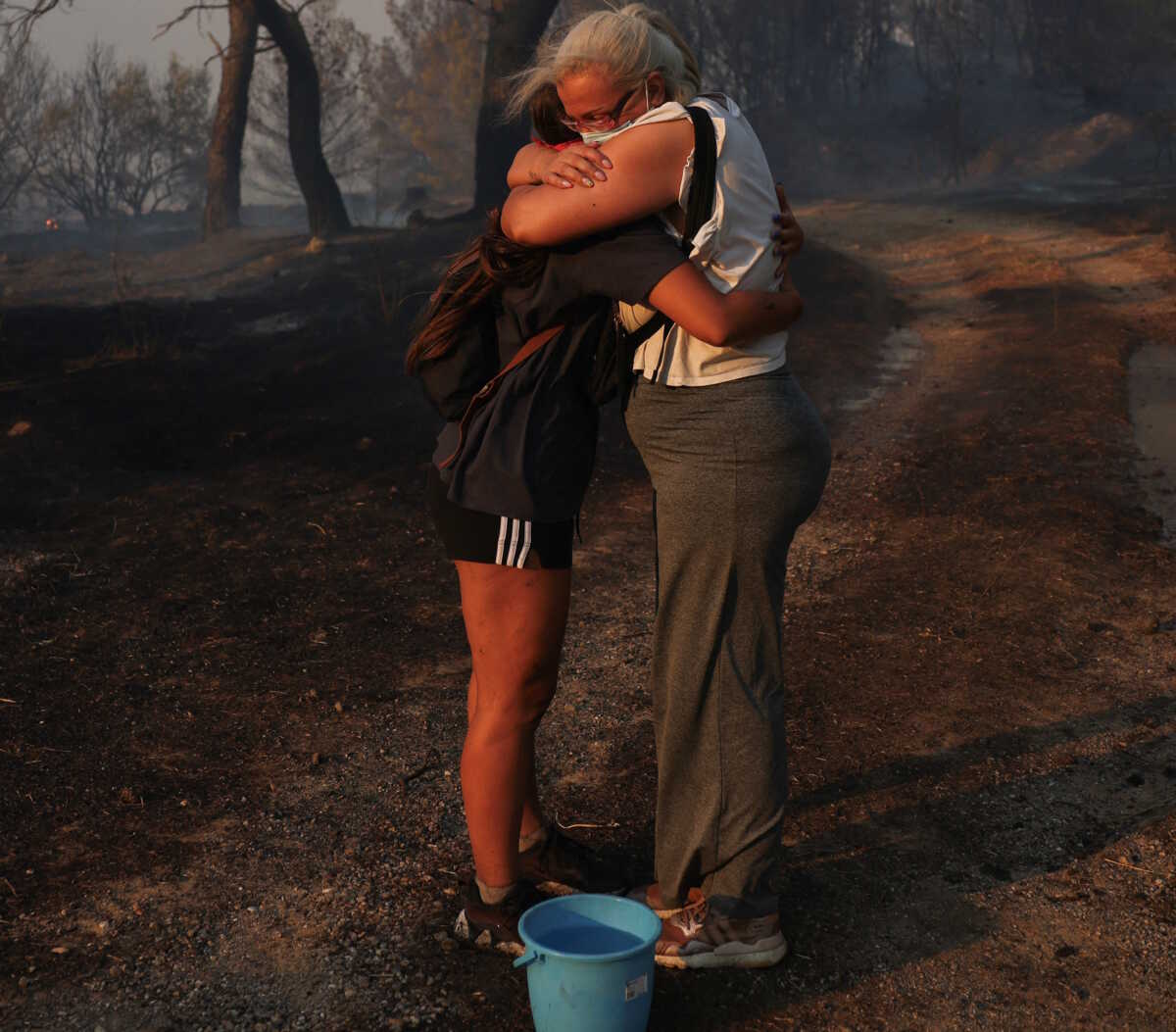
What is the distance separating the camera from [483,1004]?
2500 millimetres

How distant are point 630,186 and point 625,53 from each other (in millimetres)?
248

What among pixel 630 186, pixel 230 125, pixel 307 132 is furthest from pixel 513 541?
pixel 230 125

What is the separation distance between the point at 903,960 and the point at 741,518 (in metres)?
1.03

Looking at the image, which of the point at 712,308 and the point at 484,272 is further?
the point at 484,272

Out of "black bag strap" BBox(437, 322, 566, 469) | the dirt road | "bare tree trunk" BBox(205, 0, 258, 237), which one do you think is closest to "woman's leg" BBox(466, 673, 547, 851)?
the dirt road

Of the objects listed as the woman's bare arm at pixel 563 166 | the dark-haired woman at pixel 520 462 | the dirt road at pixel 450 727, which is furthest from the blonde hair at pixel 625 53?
the dirt road at pixel 450 727

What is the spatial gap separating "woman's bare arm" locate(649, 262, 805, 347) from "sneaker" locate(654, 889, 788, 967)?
3.87ft

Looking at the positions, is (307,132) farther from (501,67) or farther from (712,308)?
(712,308)

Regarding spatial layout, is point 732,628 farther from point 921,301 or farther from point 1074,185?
point 1074,185

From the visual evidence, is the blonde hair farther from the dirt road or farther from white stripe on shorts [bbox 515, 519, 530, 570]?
the dirt road

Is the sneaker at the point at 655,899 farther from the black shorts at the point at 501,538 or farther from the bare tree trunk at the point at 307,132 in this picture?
the bare tree trunk at the point at 307,132

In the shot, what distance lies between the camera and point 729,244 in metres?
2.24

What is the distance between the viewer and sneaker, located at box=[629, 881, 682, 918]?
2.64m

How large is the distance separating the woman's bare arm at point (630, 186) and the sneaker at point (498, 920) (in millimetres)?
1386
